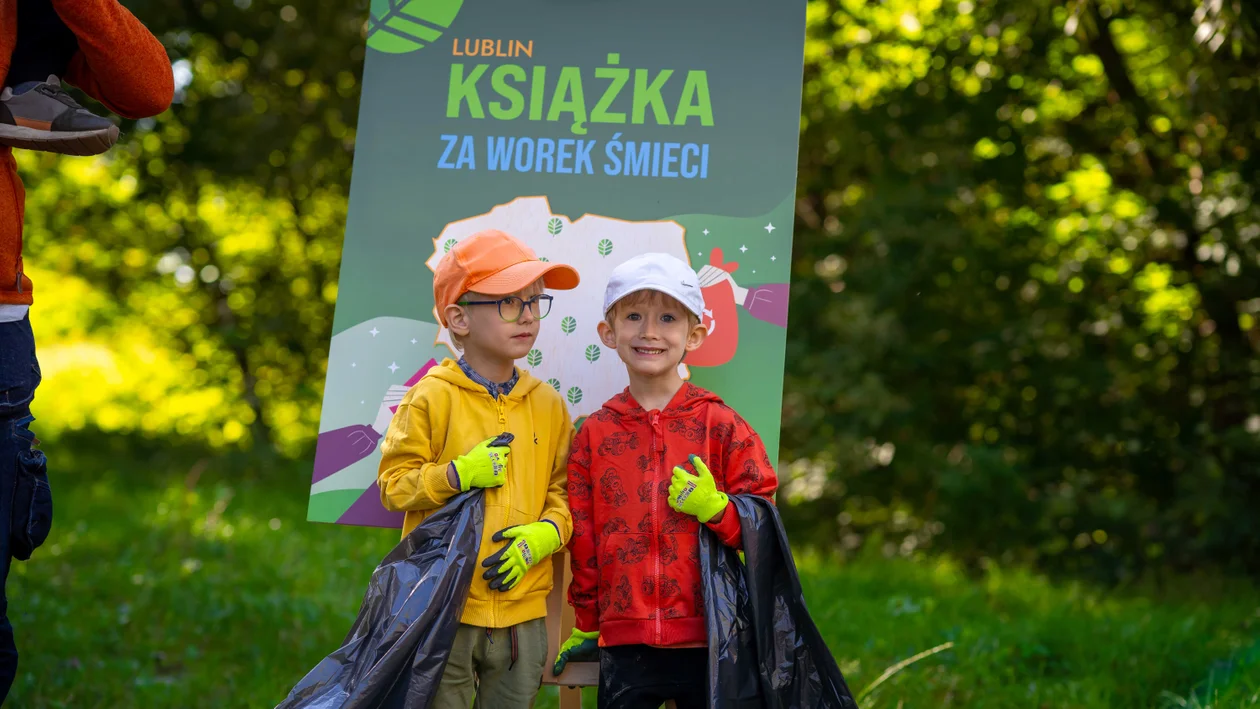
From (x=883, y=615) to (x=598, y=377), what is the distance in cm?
232

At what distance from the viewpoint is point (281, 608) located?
4.49 metres

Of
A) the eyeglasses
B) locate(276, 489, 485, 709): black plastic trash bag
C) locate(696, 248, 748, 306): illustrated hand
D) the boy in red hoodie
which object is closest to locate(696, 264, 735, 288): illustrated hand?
locate(696, 248, 748, 306): illustrated hand

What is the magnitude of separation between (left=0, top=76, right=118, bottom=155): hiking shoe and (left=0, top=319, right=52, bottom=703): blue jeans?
15.7 inches

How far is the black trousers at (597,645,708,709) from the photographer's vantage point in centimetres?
253

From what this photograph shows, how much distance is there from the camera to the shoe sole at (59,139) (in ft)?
7.29

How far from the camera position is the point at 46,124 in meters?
2.25

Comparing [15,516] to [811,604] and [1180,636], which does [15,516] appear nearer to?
[811,604]

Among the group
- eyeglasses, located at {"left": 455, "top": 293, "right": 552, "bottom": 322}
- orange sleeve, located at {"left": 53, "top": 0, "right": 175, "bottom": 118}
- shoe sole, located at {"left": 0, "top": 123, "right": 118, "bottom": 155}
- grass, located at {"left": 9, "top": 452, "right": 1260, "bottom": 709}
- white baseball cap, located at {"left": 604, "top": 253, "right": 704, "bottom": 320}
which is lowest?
grass, located at {"left": 9, "top": 452, "right": 1260, "bottom": 709}

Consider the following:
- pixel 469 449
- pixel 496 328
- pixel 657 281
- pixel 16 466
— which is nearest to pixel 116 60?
pixel 16 466

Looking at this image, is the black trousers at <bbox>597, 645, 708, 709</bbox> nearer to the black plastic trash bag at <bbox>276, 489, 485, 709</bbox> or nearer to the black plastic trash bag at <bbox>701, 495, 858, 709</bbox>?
the black plastic trash bag at <bbox>701, 495, 858, 709</bbox>

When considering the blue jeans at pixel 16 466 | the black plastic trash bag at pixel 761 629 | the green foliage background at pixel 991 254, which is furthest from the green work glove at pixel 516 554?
the green foliage background at pixel 991 254

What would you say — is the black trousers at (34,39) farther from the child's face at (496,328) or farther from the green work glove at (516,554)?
the green work glove at (516,554)

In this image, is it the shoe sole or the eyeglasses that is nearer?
the shoe sole

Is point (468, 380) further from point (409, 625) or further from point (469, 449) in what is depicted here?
point (409, 625)
